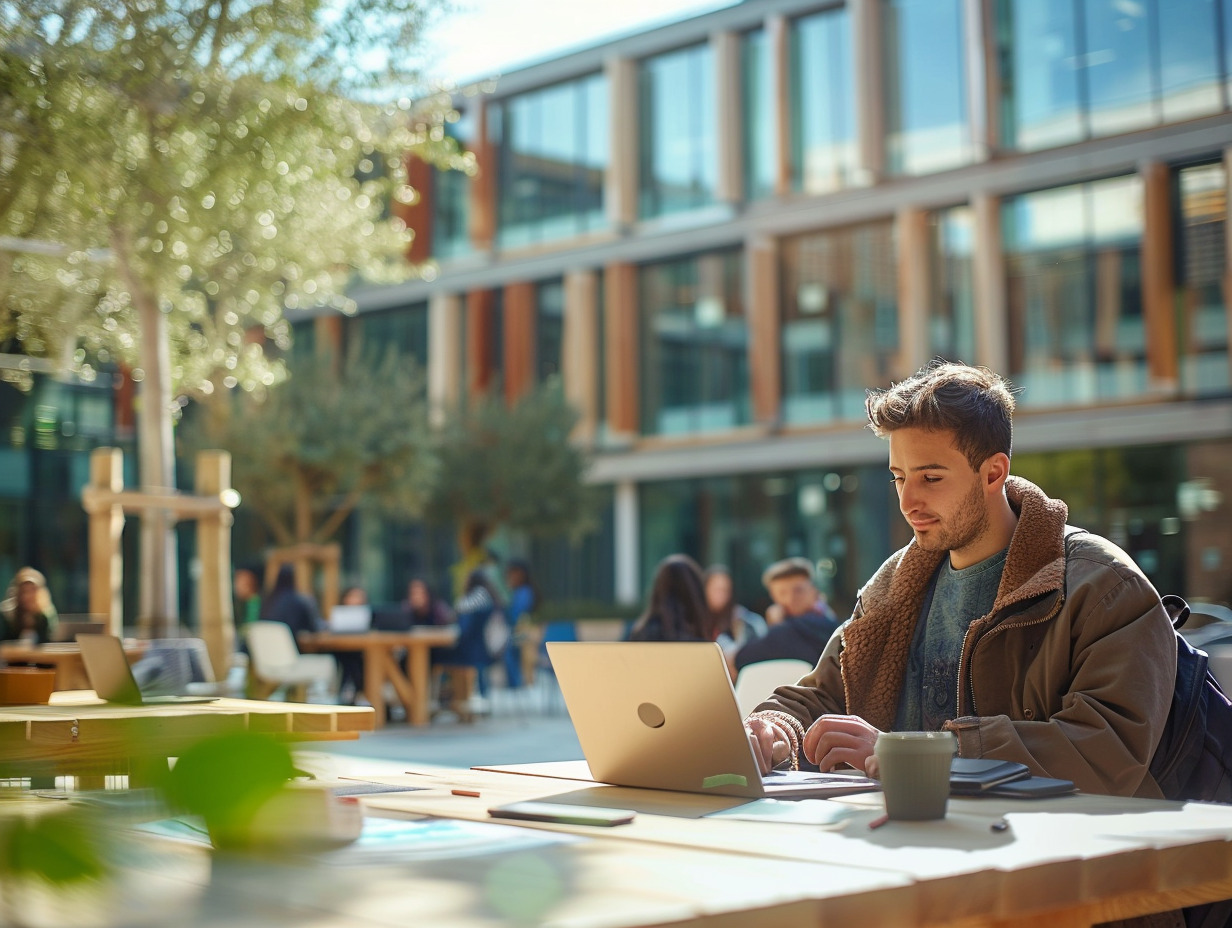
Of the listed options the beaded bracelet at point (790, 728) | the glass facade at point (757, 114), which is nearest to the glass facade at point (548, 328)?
the glass facade at point (757, 114)

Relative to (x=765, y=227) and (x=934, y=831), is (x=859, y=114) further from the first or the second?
(x=934, y=831)

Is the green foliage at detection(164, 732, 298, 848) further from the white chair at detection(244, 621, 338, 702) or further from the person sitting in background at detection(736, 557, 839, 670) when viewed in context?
the white chair at detection(244, 621, 338, 702)

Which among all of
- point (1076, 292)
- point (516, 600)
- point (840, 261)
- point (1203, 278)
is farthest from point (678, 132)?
point (516, 600)

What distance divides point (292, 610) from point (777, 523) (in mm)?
12959

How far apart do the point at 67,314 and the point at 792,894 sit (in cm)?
1176

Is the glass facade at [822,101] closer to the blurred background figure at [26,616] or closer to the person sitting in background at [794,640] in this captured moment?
the blurred background figure at [26,616]

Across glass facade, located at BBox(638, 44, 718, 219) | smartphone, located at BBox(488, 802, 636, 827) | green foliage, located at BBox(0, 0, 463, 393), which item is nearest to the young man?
smartphone, located at BBox(488, 802, 636, 827)

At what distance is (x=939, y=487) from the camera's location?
10.3 feet

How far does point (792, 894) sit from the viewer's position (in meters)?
1.43

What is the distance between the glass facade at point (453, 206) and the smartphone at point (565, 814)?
2873cm

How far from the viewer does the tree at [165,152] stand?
10.5 m

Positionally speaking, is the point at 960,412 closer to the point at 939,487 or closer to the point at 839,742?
the point at 939,487

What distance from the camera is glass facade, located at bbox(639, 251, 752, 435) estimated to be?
26.5 m

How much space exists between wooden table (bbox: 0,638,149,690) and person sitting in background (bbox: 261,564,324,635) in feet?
10.0
